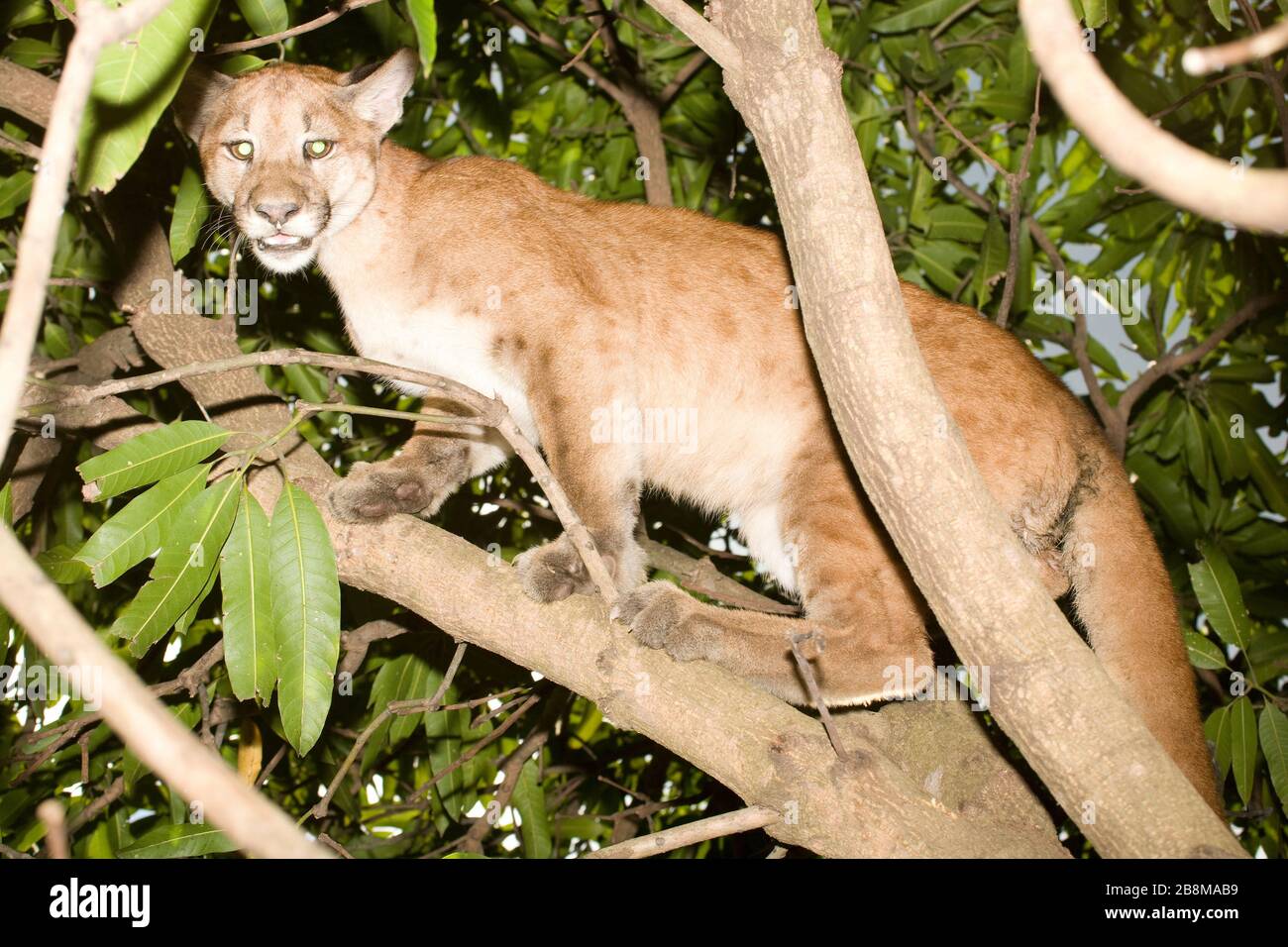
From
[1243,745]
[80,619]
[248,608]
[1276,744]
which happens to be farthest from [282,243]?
[1276,744]

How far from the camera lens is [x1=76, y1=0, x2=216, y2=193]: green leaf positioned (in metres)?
2.08

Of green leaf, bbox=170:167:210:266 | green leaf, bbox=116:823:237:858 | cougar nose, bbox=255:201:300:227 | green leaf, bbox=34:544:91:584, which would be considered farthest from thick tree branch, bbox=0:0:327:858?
green leaf, bbox=170:167:210:266

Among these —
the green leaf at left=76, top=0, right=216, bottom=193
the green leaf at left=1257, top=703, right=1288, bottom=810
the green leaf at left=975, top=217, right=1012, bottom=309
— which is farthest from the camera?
the green leaf at left=975, top=217, right=1012, bottom=309

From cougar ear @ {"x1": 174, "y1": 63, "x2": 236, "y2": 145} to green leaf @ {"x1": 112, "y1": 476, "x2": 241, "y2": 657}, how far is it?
1743 mm

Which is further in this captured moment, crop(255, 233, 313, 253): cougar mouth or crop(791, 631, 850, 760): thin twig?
crop(255, 233, 313, 253): cougar mouth

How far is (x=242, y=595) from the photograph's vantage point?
272 centimetres

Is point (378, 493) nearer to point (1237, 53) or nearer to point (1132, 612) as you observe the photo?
point (1132, 612)

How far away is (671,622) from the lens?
3.16 meters

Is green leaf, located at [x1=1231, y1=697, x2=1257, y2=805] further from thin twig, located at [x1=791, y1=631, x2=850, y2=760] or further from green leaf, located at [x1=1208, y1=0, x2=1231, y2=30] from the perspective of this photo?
green leaf, located at [x1=1208, y1=0, x2=1231, y2=30]

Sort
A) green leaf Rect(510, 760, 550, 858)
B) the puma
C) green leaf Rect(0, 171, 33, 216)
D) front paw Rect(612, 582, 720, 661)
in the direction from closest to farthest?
1. front paw Rect(612, 582, 720, 661)
2. the puma
3. green leaf Rect(0, 171, 33, 216)
4. green leaf Rect(510, 760, 550, 858)

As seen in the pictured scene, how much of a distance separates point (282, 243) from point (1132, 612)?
116 inches

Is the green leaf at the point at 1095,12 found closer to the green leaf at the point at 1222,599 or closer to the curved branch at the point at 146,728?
the green leaf at the point at 1222,599
